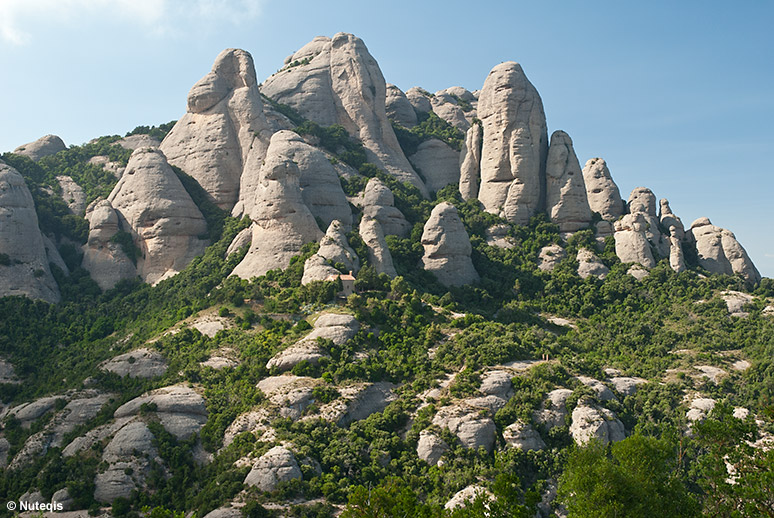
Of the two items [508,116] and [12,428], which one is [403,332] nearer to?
[12,428]

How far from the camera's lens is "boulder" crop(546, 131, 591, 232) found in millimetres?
70750

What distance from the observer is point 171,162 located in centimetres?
7494

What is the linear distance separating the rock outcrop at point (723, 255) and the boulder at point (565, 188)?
38.6 ft

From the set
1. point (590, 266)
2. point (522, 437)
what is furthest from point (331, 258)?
point (590, 266)

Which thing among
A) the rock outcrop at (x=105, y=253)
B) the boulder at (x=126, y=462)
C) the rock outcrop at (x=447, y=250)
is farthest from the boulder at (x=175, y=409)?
the rock outcrop at (x=447, y=250)

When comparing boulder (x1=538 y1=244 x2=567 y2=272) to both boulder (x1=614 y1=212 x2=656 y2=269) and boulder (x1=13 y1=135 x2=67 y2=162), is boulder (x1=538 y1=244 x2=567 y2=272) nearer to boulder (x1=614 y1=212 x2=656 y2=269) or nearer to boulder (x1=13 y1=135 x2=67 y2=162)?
boulder (x1=614 y1=212 x2=656 y2=269)

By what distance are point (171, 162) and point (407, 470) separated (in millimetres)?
48941

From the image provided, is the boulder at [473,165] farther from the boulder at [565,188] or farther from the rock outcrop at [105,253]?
the rock outcrop at [105,253]

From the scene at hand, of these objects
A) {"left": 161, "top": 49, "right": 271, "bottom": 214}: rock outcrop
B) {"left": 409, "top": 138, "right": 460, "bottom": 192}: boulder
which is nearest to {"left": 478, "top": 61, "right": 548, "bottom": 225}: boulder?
{"left": 409, "top": 138, "right": 460, "bottom": 192}: boulder

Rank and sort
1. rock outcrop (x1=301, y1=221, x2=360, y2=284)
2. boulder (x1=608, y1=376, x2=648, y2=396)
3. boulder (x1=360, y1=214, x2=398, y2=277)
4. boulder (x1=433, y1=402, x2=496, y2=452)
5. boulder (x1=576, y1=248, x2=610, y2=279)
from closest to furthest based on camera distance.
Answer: boulder (x1=433, y1=402, x2=496, y2=452)
boulder (x1=608, y1=376, x2=648, y2=396)
rock outcrop (x1=301, y1=221, x2=360, y2=284)
boulder (x1=360, y1=214, x2=398, y2=277)
boulder (x1=576, y1=248, x2=610, y2=279)

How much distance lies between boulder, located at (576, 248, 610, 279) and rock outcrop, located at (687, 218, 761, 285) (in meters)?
11.8

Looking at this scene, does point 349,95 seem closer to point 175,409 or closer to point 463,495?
point 175,409

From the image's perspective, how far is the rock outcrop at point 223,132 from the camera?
235 ft

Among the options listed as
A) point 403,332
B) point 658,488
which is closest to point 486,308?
point 403,332
